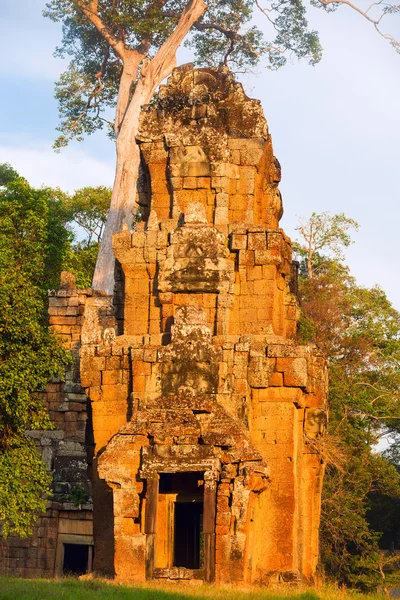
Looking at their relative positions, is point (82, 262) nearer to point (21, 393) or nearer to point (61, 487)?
point (61, 487)

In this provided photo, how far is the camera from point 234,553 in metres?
13.8

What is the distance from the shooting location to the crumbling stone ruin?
14.1 meters

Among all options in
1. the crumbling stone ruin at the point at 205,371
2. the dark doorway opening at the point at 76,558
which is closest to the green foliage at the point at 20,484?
the crumbling stone ruin at the point at 205,371

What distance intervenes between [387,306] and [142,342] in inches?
816

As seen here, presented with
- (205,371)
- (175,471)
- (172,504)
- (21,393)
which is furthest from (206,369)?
(21,393)

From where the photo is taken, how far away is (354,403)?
93.0 feet

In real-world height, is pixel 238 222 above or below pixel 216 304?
above

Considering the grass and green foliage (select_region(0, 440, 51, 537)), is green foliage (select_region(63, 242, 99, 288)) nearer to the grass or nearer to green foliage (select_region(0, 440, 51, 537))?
green foliage (select_region(0, 440, 51, 537))

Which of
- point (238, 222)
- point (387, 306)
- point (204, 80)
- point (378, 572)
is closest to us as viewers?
point (238, 222)

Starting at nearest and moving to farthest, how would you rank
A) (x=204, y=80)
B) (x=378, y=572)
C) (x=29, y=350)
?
(x=204, y=80), (x=29, y=350), (x=378, y=572)

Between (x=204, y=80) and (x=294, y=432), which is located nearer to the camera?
(x=294, y=432)

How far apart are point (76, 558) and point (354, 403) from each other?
9114mm

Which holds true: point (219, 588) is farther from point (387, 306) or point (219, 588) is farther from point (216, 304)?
point (387, 306)

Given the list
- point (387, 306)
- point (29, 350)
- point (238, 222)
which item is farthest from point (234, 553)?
point (387, 306)
